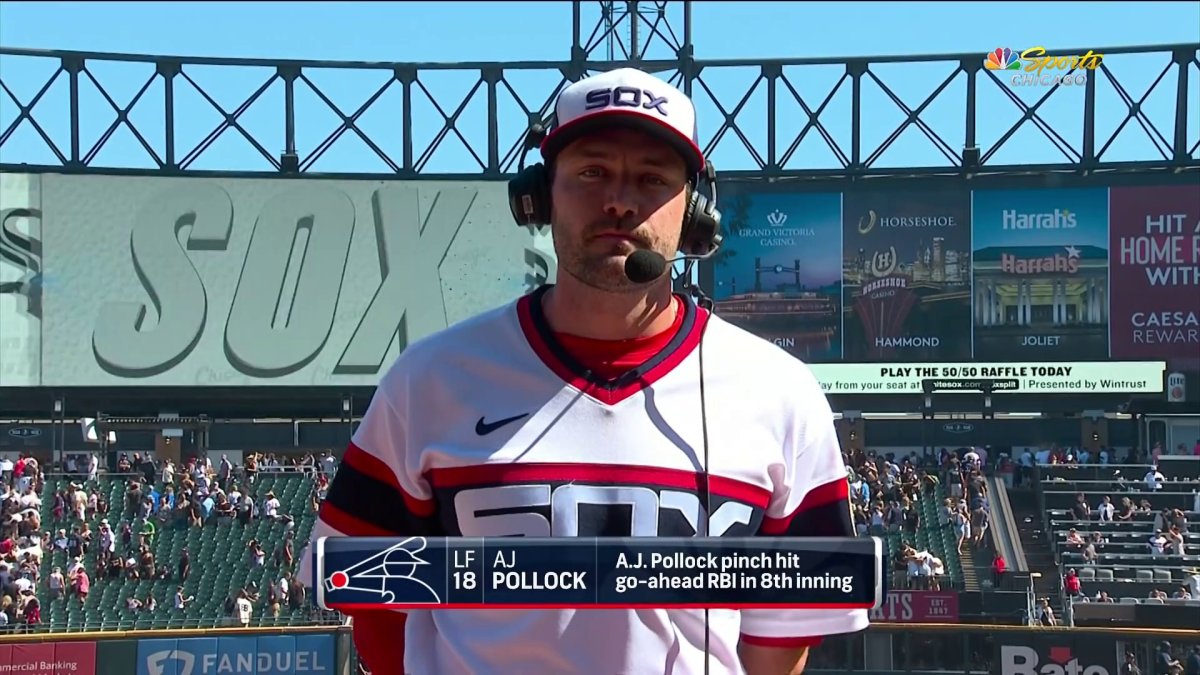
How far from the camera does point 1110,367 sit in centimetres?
2928

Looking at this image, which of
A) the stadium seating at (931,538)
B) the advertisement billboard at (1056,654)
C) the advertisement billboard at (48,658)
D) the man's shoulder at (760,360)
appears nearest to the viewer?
the man's shoulder at (760,360)

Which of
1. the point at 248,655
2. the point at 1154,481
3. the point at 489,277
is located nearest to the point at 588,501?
the point at 248,655

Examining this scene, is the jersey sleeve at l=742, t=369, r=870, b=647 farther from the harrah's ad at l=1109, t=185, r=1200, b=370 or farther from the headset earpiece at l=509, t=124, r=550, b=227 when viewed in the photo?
the harrah's ad at l=1109, t=185, r=1200, b=370

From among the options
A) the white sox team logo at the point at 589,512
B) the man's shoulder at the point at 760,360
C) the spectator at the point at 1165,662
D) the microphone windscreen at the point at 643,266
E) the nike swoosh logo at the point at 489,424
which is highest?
the microphone windscreen at the point at 643,266

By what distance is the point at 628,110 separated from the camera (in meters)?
2.74

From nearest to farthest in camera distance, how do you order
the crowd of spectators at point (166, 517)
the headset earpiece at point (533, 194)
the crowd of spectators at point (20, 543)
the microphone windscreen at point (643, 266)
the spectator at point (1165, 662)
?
the microphone windscreen at point (643, 266)
the headset earpiece at point (533, 194)
the spectator at point (1165, 662)
the crowd of spectators at point (20, 543)
the crowd of spectators at point (166, 517)

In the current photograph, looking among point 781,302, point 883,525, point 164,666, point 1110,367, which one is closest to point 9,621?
point 164,666

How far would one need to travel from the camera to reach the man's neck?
2.85 metres

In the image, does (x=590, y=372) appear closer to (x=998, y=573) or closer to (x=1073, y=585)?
(x=1073, y=585)

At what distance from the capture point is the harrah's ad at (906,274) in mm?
29438

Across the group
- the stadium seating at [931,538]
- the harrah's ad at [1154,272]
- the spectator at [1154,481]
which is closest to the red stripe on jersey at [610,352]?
the stadium seating at [931,538]

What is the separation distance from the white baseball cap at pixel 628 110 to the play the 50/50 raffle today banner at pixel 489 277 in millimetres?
25283

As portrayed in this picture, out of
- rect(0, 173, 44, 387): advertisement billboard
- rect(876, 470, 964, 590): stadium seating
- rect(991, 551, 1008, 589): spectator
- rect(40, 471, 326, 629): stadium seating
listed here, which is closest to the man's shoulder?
rect(40, 471, 326, 629): stadium seating

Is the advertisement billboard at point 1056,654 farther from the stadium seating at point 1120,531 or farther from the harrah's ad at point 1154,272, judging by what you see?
the harrah's ad at point 1154,272
